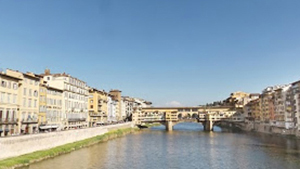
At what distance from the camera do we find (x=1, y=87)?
152 ft

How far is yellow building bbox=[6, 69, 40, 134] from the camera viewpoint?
173 ft

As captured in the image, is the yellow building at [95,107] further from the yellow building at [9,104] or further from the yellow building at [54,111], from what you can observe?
the yellow building at [9,104]

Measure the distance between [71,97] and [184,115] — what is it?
2923 inches

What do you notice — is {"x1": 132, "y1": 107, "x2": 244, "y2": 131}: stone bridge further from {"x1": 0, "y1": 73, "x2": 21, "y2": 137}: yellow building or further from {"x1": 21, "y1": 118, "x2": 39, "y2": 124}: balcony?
{"x1": 0, "y1": 73, "x2": 21, "y2": 137}: yellow building

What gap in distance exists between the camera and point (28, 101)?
5528 cm

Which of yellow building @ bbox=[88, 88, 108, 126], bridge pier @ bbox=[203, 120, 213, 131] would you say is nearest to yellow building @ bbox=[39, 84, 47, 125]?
yellow building @ bbox=[88, 88, 108, 126]

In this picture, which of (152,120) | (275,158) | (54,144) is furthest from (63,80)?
(152,120)

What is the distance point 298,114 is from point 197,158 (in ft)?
139

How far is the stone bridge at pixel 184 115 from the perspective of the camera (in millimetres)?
122938

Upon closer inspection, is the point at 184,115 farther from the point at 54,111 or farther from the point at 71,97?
the point at 54,111

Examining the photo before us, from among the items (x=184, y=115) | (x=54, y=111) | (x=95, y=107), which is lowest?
(x=184, y=115)

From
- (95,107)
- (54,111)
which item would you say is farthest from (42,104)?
(95,107)

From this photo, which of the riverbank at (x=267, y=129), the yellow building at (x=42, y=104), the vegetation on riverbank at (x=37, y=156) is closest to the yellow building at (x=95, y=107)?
the yellow building at (x=42, y=104)

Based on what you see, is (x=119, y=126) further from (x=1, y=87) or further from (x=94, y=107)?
(x=1, y=87)
